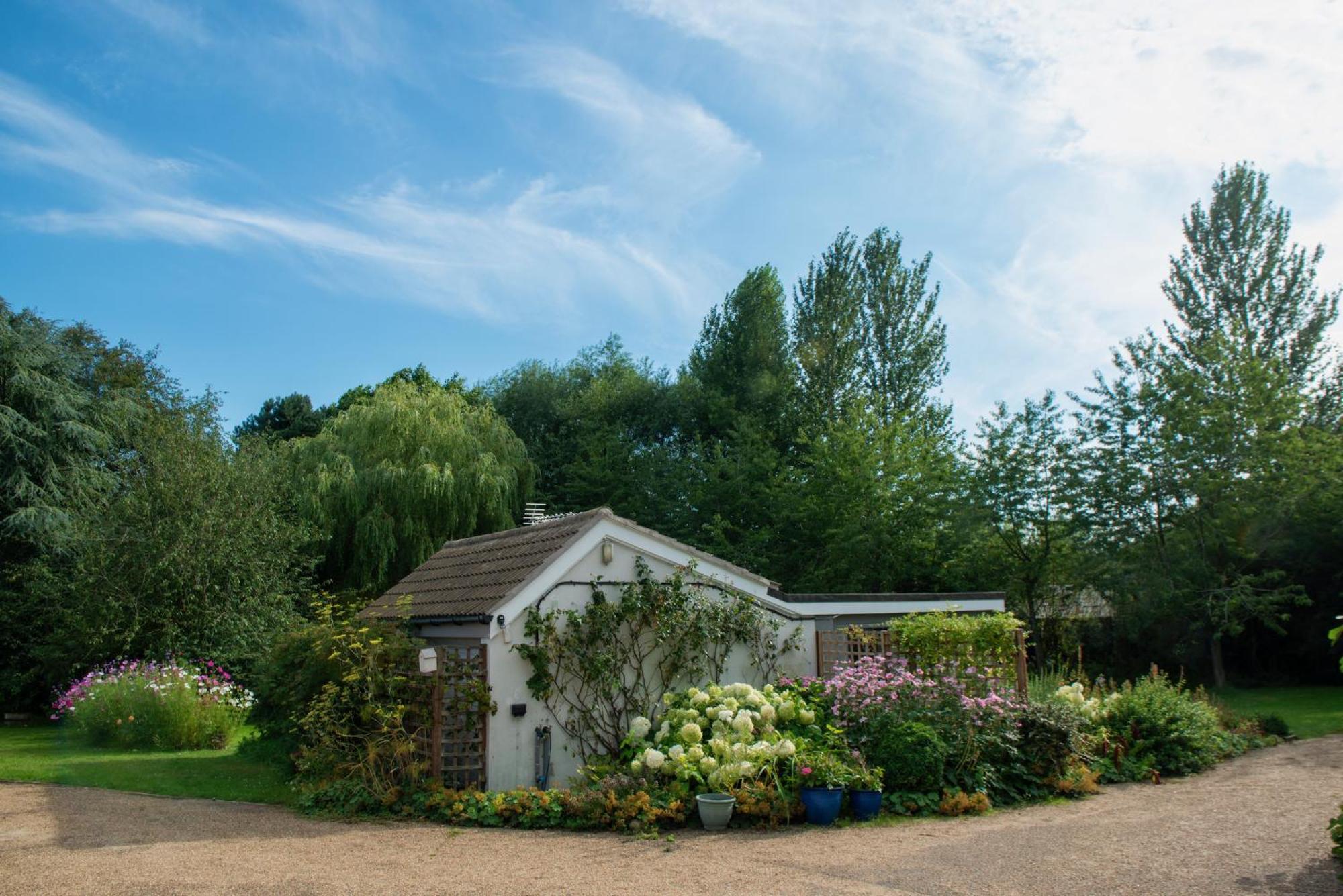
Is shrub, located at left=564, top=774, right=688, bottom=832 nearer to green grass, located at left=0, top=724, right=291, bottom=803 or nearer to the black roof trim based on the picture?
green grass, located at left=0, top=724, right=291, bottom=803

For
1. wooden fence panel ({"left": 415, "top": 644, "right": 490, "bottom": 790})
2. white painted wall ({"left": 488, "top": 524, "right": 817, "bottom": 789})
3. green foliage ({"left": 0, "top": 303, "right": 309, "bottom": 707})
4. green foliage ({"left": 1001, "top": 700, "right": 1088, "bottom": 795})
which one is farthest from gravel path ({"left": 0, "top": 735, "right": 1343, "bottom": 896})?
green foliage ({"left": 0, "top": 303, "right": 309, "bottom": 707})

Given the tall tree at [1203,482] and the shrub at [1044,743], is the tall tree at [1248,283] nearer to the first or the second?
the tall tree at [1203,482]

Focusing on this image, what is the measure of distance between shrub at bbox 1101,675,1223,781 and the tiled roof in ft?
23.8

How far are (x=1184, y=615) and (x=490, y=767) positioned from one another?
61.2 ft

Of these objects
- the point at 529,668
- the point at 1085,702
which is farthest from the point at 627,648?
the point at 1085,702

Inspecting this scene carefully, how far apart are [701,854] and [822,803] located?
1.64m

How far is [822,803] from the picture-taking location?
900 centimetres

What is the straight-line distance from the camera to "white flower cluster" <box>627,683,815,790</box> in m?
9.40

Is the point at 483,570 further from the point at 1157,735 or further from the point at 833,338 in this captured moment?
the point at 833,338

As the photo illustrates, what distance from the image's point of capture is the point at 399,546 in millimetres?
23719

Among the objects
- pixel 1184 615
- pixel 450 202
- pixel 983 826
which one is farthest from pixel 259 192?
pixel 1184 615

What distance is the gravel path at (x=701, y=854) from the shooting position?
6875 mm

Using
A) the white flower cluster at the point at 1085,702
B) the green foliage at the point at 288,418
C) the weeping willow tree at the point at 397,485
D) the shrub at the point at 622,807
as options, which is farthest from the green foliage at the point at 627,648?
the green foliage at the point at 288,418

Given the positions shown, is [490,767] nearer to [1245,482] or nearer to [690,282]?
[690,282]
